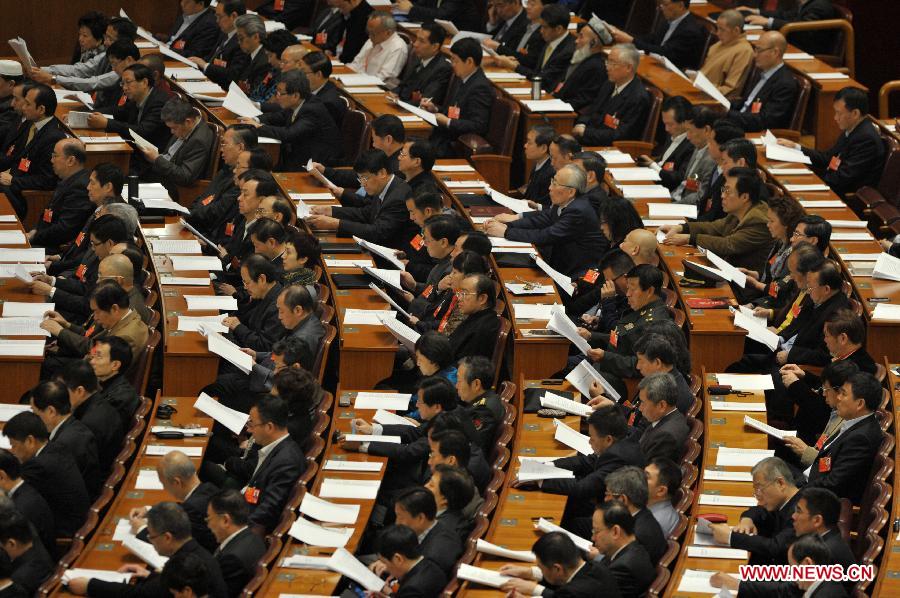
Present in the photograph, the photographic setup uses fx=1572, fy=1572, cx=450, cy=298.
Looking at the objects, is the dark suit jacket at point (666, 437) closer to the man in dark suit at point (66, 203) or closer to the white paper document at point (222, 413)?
the white paper document at point (222, 413)

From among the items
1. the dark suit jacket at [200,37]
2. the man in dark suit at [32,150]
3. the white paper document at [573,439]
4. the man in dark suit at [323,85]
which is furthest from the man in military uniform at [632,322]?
the dark suit jacket at [200,37]

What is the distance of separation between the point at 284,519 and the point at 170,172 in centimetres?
384

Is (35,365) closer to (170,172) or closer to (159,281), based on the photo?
(159,281)

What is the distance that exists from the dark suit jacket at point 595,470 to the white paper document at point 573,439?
176 millimetres

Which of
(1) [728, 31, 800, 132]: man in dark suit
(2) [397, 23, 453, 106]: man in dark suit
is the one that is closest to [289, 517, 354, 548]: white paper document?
(1) [728, 31, 800, 132]: man in dark suit

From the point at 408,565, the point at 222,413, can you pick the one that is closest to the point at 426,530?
the point at 408,565

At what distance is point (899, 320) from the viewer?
741 centimetres

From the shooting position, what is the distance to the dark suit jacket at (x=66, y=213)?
8953 millimetres

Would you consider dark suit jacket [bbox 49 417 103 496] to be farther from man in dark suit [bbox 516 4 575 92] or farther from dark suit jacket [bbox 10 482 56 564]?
man in dark suit [bbox 516 4 575 92]

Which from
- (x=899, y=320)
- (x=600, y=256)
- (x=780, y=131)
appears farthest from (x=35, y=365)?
(x=780, y=131)

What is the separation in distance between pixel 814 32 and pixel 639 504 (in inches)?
253

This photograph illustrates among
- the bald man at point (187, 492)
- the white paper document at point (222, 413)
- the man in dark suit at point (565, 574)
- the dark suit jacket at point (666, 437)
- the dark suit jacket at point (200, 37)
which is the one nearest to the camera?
the man in dark suit at point (565, 574)

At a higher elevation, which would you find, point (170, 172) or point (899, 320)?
point (899, 320)

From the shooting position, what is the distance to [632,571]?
18.3 ft
